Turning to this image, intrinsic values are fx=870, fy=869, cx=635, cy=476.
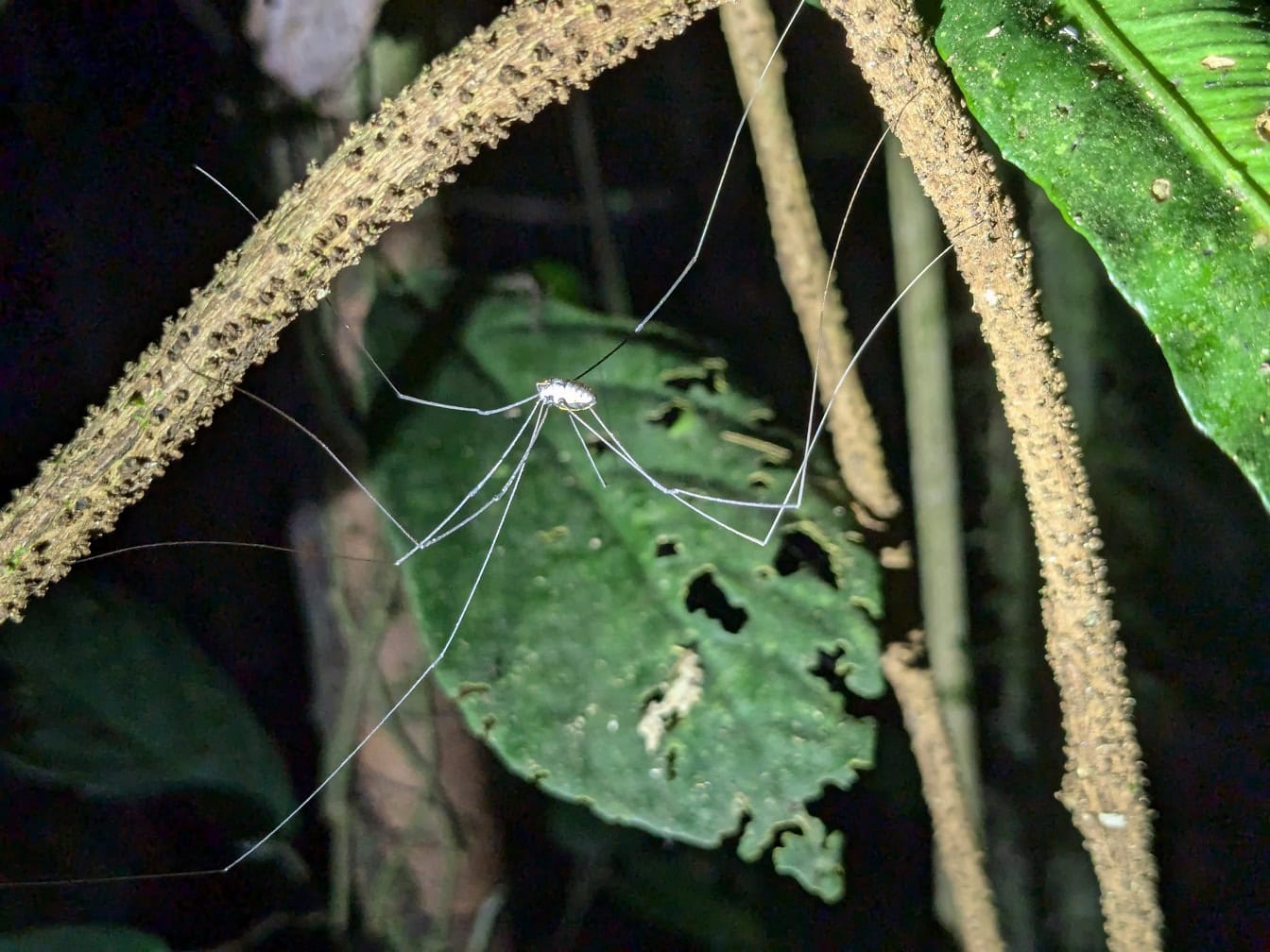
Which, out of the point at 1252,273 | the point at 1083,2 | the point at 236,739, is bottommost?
the point at 236,739

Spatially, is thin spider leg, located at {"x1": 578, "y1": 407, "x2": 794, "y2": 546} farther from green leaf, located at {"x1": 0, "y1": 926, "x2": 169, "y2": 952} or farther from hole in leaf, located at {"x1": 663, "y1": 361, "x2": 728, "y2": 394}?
green leaf, located at {"x1": 0, "y1": 926, "x2": 169, "y2": 952}

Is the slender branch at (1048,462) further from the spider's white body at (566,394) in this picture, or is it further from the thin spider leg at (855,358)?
the spider's white body at (566,394)

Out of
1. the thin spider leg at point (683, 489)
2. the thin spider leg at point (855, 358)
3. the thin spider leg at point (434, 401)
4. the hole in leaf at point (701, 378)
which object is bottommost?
the thin spider leg at point (434, 401)

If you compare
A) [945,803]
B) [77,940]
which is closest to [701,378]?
[945,803]

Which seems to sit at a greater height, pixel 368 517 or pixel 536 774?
pixel 368 517

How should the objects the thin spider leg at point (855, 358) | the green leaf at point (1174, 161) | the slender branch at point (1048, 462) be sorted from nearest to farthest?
1. the green leaf at point (1174, 161)
2. the slender branch at point (1048, 462)
3. the thin spider leg at point (855, 358)

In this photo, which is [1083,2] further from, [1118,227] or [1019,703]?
[1019,703]

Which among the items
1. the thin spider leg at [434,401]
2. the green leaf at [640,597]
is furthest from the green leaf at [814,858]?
the thin spider leg at [434,401]

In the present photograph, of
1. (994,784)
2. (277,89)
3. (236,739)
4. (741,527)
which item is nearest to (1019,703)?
(994,784)
